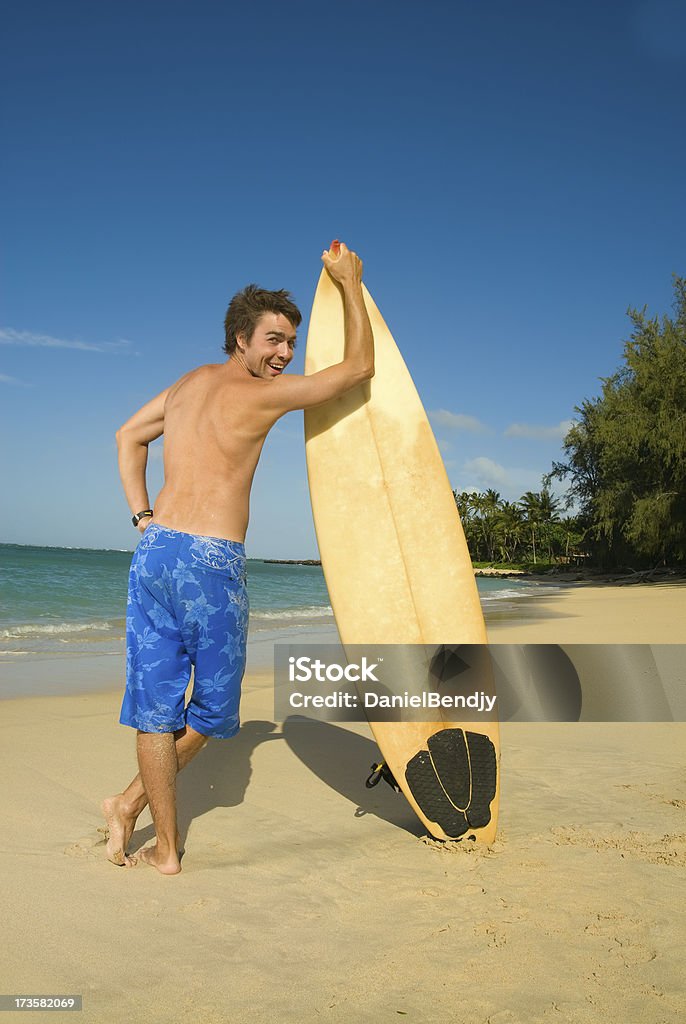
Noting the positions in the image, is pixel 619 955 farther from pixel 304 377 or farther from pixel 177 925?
pixel 304 377

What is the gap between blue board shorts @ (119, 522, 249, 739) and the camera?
2318mm

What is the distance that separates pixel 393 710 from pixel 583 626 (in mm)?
8129

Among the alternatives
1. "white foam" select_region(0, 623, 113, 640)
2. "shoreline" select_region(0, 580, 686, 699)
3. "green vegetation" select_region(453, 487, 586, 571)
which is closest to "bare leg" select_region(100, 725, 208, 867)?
"shoreline" select_region(0, 580, 686, 699)

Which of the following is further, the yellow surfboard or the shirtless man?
the yellow surfboard

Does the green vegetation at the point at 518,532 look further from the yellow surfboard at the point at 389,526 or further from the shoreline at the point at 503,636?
the yellow surfboard at the point at 389,526

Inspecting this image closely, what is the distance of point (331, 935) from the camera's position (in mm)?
1901

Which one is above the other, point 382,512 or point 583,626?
point 382,512

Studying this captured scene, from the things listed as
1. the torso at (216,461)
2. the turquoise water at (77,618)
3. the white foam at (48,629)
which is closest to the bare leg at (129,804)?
the torso at (216,461)

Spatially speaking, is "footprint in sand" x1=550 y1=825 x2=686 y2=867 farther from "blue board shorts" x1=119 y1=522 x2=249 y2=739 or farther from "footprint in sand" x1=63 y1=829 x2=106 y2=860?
"footprint in sand" x1=63 y1=829 x2=106 y2=860

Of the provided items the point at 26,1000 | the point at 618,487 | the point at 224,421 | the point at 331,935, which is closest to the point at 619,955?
the point at 331,935

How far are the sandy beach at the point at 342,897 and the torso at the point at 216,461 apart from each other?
3.59 feet

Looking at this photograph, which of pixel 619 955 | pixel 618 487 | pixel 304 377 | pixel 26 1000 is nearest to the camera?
pixel 26 1000

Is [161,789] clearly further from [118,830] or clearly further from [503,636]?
[503,636]

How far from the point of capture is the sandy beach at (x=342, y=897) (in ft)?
5.29
